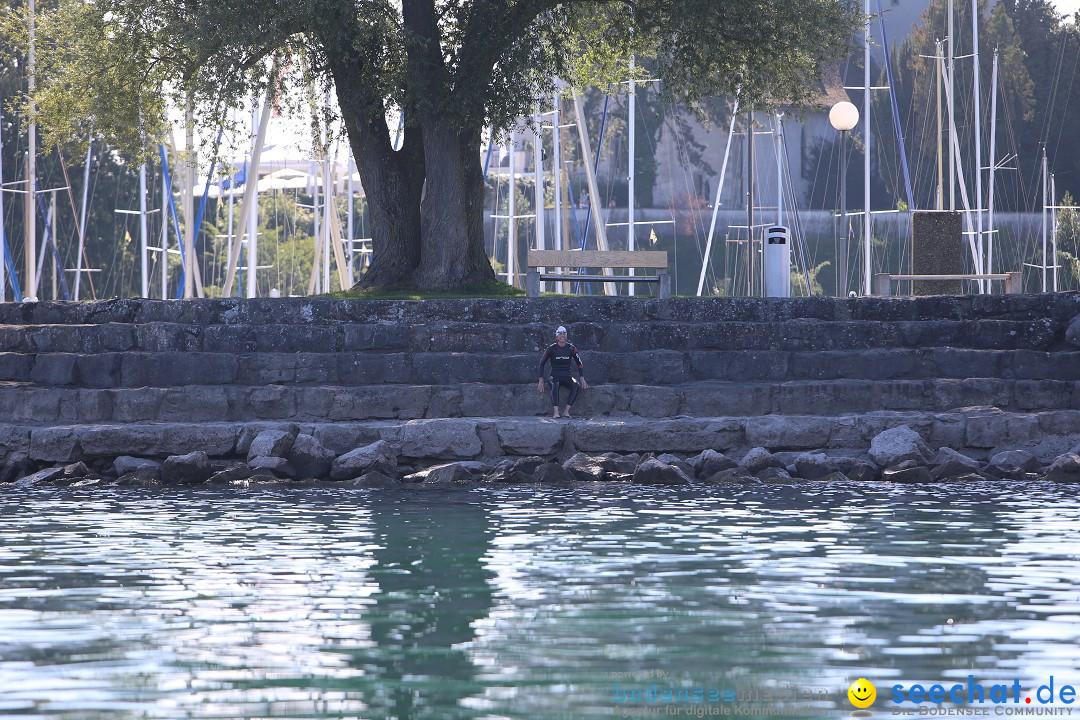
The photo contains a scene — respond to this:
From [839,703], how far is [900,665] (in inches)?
32.1

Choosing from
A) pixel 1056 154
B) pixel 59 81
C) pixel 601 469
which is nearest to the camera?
pixel 601 469

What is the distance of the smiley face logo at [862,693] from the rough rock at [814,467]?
32.8 feet

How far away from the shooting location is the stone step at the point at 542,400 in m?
18.5

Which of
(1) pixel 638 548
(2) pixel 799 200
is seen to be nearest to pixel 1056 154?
(2) pixel 799 200

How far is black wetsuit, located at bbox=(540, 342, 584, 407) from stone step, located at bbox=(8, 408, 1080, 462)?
1.67 feet

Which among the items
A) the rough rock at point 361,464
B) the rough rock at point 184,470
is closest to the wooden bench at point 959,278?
the rough rock at point 361,464

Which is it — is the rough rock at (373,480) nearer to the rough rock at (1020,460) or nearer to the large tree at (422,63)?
the large tree at (422,63)

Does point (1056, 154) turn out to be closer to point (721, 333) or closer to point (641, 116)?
point (641, 116)

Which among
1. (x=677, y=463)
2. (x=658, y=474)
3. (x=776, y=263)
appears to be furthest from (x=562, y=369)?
(x=776, y=263)

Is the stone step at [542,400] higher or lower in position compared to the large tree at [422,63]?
lower

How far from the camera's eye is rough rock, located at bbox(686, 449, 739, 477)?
16.9 metres

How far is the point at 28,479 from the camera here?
1730 cm

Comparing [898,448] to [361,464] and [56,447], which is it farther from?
[56,447]

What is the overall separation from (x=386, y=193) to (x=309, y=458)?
7769 millimetres
